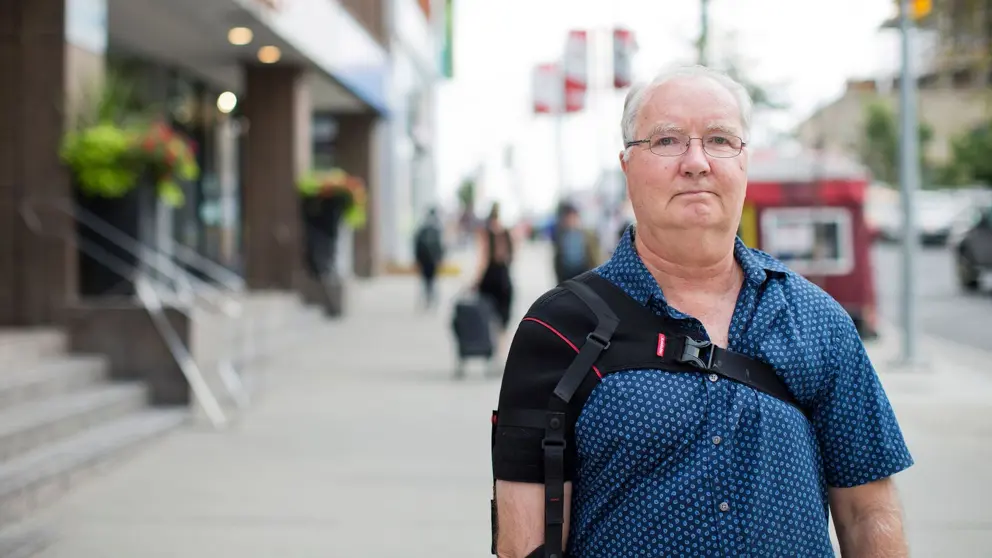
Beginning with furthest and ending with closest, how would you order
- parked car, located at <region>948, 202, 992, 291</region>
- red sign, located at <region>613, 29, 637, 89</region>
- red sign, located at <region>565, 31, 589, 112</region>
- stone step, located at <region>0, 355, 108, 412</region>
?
parked car, located at <region>948, 202, 992, 291</region> → red sign, located at <region>565, 31, 589, 112</region> → red sign, located at <region>613, 29, 637, 89</region> → stone step, located at <region>0, 355, 108, 412</region>

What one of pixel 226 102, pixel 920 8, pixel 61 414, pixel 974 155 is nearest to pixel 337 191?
pixel 226 102

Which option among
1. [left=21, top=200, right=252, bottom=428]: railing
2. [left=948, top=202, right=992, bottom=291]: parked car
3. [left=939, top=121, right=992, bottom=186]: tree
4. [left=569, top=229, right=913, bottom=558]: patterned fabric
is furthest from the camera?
[left=939, top=121, right=992, bottom=186]: tree

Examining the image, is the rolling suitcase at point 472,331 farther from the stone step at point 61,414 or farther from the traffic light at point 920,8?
the traffic light at point 920,8

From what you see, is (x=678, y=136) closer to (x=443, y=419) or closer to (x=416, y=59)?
(x=443, y=419)

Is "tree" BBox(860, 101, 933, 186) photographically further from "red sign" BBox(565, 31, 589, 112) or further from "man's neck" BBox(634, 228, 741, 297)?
"man's neck" BBox(634, 228, 741, 297)

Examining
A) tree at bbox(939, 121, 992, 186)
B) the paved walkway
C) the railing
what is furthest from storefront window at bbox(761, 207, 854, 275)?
tree at bbox(939, 121, 992, 186)

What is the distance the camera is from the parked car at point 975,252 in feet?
78.3

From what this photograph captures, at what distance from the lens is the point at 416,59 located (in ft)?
154

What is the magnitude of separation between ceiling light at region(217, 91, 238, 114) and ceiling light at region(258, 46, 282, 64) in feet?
12.4

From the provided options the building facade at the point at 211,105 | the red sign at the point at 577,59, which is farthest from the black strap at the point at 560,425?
the red sign at the point at 577,59

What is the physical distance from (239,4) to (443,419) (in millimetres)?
7557

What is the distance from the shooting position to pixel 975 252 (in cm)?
2409

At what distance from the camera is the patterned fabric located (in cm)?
222

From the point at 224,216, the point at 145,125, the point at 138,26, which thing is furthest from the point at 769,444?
the point at 224,216
